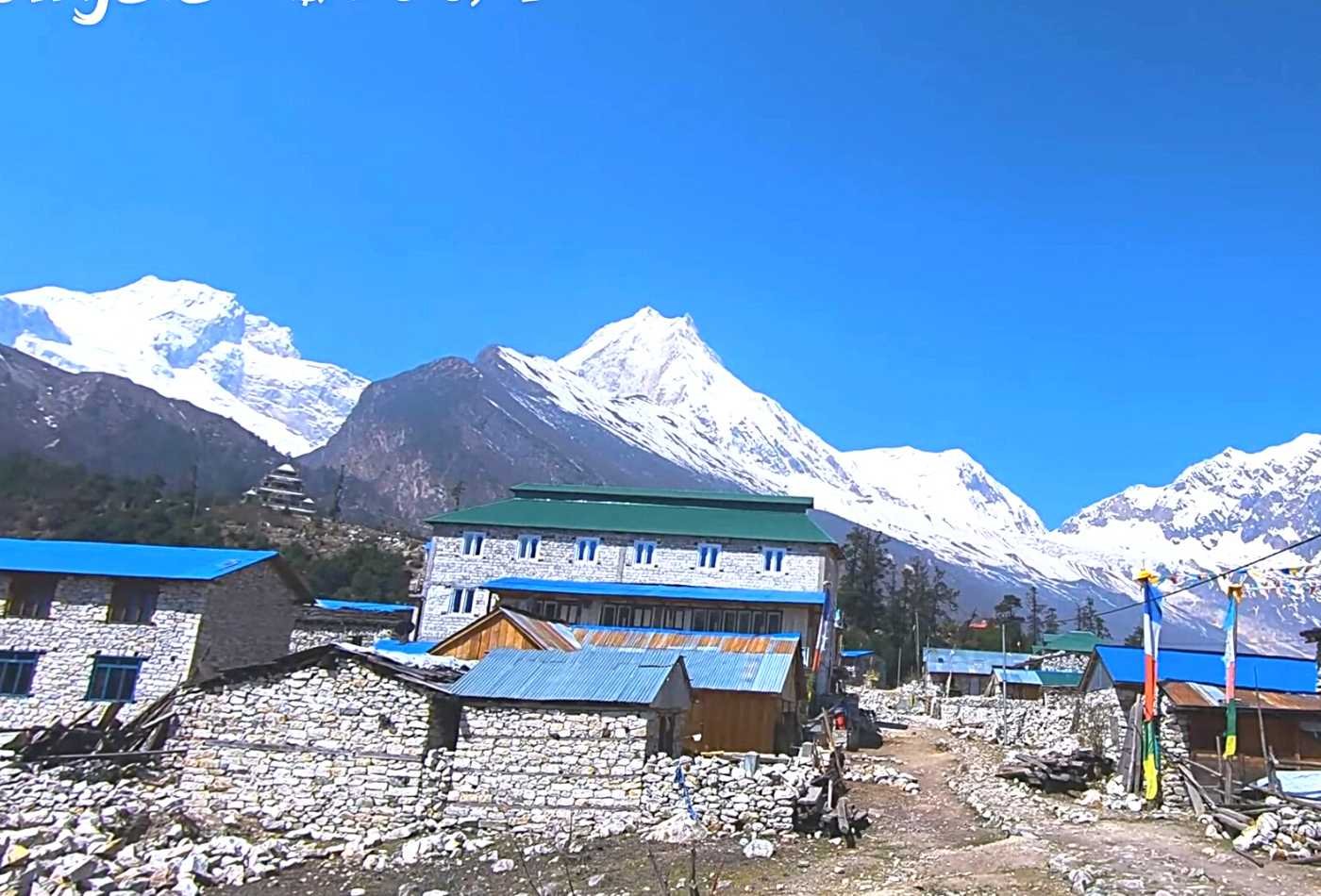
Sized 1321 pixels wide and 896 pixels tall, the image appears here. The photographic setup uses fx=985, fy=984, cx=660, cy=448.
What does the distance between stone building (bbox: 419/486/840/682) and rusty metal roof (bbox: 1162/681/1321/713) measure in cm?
1661

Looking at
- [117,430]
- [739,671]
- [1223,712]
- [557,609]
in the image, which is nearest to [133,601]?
[557,609]

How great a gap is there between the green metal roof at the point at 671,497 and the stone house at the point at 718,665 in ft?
50.5

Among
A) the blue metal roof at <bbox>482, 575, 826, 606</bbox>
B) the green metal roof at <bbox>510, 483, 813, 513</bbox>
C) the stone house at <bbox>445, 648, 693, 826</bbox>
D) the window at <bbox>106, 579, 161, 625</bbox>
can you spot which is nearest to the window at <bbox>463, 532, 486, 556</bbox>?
the blue metal roof at <bbox>482, 575, 826, 606</bbox>

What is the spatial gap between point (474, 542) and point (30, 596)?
770 inches

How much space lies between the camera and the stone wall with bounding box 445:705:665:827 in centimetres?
1966

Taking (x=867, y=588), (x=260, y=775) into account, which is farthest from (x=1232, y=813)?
(x=867, y=588)

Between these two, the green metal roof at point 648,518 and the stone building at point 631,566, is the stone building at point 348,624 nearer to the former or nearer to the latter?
the stone building at point 631,566

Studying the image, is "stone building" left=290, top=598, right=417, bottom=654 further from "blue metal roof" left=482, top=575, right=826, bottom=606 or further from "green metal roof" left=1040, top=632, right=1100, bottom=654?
"green metal roof" left=1040, top=632, right=1100, bottom=654

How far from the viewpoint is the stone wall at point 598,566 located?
4550 cm

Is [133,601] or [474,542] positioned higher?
[474,542]

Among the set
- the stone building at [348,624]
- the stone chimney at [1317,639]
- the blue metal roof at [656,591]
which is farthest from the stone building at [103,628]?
the stone chimney at [1317,639]

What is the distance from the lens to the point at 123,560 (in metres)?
33.2

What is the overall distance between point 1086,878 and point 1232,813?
7832 millimetres

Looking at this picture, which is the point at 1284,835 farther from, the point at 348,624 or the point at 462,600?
the point at 348,624
